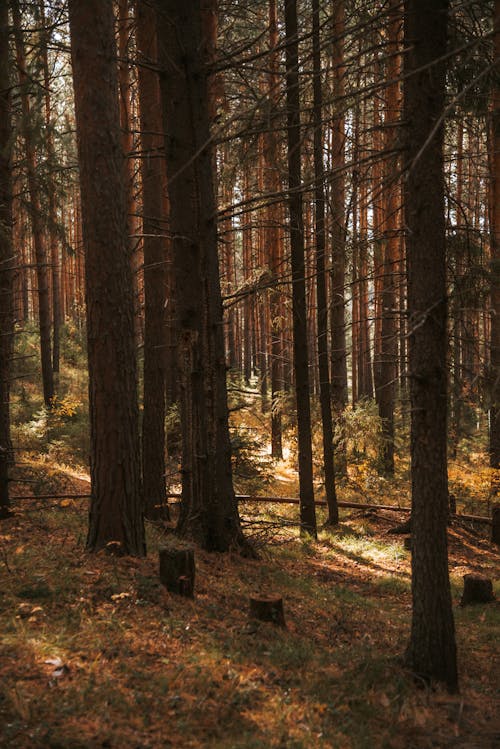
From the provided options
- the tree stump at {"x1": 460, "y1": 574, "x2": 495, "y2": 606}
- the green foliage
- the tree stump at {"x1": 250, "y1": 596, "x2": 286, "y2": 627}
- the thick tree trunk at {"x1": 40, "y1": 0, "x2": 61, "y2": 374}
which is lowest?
the tree stump at {"x1": 460, "y1": 574, "x2": 495, "y2": 606}

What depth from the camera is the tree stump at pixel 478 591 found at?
8.73 meters

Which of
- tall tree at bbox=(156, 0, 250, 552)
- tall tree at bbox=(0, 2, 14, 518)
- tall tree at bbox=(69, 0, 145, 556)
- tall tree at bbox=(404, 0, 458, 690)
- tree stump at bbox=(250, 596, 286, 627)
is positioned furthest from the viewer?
tall tree at bbox=(0, 2, 14, 518)

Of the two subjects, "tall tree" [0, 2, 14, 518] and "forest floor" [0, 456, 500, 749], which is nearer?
"forest floor" [0, 456, 500, 749]

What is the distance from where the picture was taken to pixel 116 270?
6.91 m

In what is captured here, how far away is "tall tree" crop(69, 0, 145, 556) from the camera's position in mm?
6730

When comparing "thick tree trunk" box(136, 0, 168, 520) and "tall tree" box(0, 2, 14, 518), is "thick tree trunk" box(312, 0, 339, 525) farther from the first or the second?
"tall tree" box(0, 2, 14, 518)

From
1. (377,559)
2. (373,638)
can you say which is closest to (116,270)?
(373,638)

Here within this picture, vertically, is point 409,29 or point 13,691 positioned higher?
point 409,29

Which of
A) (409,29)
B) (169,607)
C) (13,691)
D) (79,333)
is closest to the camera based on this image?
(13,691)

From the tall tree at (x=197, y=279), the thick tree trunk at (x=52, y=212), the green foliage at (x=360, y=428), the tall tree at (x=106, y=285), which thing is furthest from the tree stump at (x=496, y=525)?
the thick tree trunk at (x=52, y=212)

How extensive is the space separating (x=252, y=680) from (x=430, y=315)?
3475 mm

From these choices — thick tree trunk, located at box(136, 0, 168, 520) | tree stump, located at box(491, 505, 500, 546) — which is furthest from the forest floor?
tree stump, located at box(491, 505, 500, 546)

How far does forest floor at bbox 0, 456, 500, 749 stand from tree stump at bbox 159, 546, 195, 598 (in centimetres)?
15

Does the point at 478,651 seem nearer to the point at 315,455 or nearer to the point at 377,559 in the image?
the point at 377,559
